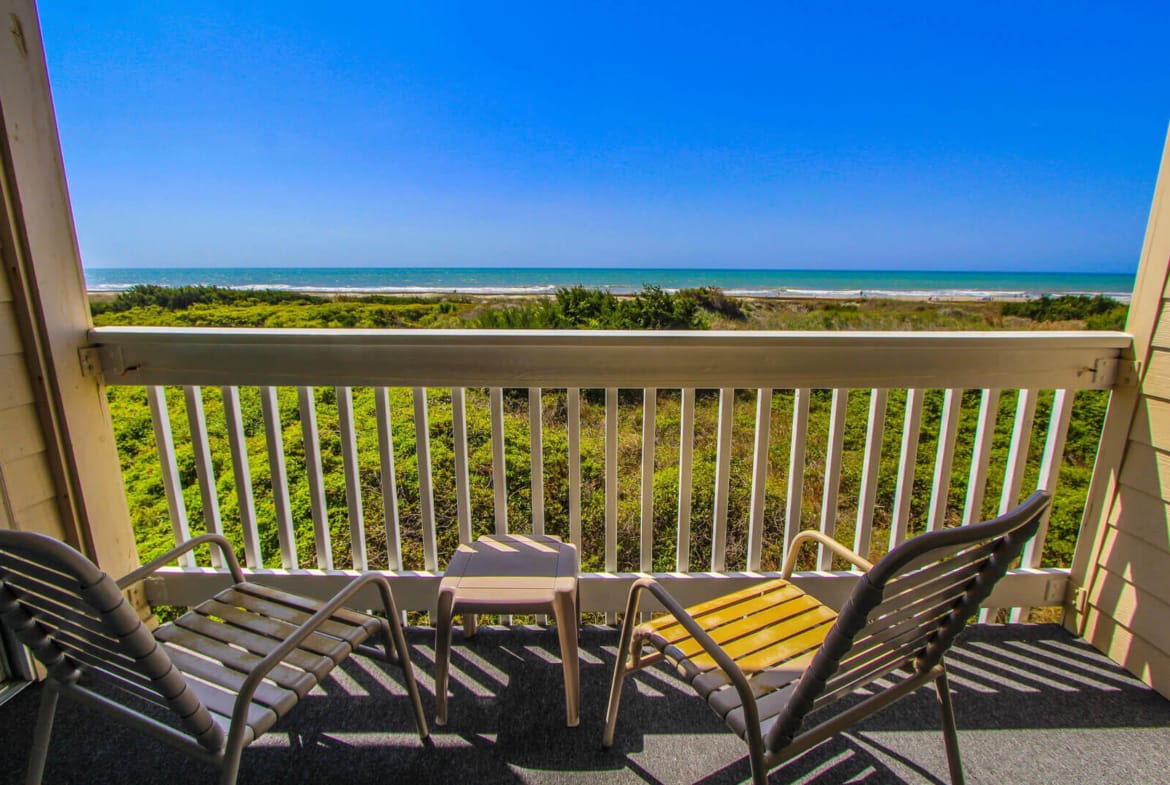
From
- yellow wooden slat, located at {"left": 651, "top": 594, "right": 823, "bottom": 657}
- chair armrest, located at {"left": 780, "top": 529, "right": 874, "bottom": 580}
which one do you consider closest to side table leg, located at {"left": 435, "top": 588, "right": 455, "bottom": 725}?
yellow wooden slat, located at {"left": 651, "top": 594, "right": 823, "bottom": 657}

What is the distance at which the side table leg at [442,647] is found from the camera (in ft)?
4.46

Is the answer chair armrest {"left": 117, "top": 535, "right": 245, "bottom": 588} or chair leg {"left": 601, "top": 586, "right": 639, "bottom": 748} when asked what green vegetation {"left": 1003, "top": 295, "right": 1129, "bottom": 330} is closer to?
chair leg {"left": 601, "top": 586, "right": 639, "bottom": 748}

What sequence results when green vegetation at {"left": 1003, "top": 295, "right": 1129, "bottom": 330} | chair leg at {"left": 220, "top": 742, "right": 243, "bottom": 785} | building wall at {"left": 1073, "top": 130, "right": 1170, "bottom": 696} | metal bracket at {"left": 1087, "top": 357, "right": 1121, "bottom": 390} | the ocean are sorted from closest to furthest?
chair leg at {"left": 220, "top": 742, "right": 243, "bottom": 785}
building wall at {"left": 1073, "top": 130, "right": 1170, "bottom": 696}
metal bracket at {"left": 1087, "top": 357, "right": 1121, "bottom": 390}
green vegetation at {"left": 1003, "top": 295, "right": 1129, "bottom": 330}
the ocean

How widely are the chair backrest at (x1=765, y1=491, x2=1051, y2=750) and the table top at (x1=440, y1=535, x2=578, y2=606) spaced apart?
65 cm

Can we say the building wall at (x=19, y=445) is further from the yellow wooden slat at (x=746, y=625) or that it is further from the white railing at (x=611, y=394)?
the yellow wooden slat at (x=746, y=625)

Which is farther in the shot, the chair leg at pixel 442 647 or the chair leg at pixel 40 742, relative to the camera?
the chair leg at pixel 442 647

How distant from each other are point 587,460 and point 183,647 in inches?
147

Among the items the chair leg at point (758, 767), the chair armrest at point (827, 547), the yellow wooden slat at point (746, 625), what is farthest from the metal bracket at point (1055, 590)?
the chair leg at point (758, 767)

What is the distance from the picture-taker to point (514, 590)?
4.58 feet

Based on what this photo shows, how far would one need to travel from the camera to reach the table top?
1374 mm

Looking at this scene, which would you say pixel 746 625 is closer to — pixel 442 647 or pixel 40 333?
pixel 442 647

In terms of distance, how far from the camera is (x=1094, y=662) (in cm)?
176

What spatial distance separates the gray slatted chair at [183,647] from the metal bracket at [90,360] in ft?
2.58

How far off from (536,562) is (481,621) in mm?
721
